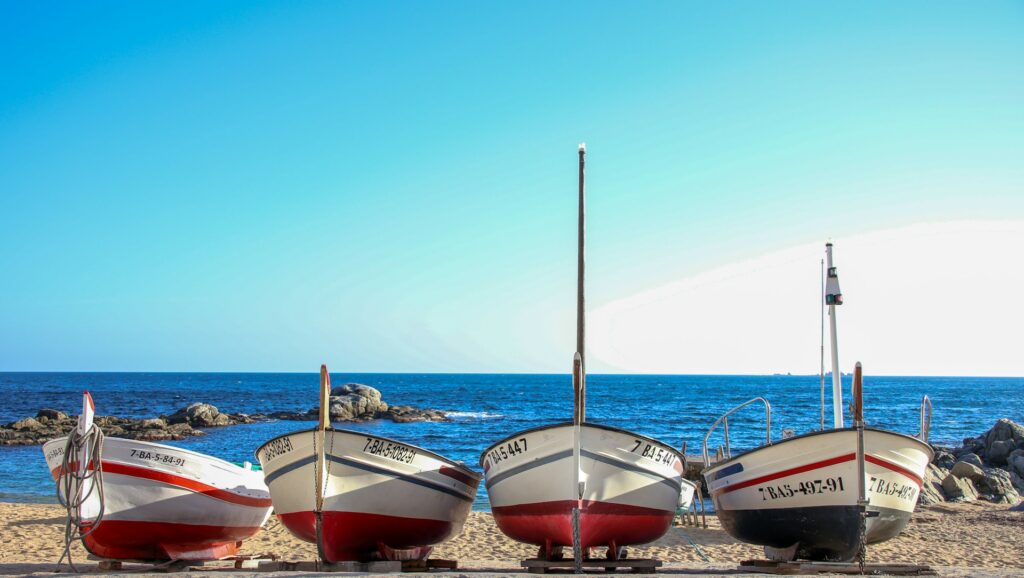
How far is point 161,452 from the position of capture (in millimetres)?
9586

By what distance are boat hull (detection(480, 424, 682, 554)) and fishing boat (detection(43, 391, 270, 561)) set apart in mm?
3885

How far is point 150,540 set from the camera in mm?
9547

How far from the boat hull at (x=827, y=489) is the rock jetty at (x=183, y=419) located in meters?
29.5

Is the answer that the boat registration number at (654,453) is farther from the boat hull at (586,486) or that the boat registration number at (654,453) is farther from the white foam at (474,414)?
the white foam at (474,414)

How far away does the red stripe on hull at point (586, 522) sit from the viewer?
8383 mm

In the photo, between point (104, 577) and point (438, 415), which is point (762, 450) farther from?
point (438, 415)

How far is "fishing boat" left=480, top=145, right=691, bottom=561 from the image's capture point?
327 inches

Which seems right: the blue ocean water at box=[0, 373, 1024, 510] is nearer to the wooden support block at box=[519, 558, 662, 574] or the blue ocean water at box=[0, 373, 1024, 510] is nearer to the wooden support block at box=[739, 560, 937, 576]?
the wooden support block at box=[519, 558, 662, 574]

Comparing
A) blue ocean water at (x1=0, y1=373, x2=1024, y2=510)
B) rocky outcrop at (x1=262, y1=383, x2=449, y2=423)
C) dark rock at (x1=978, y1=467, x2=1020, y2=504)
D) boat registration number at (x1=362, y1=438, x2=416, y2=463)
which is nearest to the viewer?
boat registration number at (x1=362, y1=438, x2=416, y2=463)

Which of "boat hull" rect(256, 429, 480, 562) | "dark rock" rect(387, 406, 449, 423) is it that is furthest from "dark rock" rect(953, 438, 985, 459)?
"dark rock" rect(387, 406, 449, 423)

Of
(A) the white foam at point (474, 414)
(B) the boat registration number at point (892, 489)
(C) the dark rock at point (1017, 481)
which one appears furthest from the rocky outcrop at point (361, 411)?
(B) the boat registration number at point (892, 489)

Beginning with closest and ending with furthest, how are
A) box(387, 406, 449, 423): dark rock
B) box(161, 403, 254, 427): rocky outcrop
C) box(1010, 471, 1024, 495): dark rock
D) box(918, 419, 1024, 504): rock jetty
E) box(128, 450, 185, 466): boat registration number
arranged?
box(128, 450, 185, 466): boat registration number < box(918, 419, 1024, 504): rock jetty < box(1010, 471, 1024, 495): dark rock < box(161, 403, 254, 427): rocky outcrop < box(387, 406, 449, 423): dark rock

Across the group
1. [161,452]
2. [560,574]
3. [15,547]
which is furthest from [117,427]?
[560,574]

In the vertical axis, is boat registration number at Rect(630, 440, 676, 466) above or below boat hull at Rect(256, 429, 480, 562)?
above
